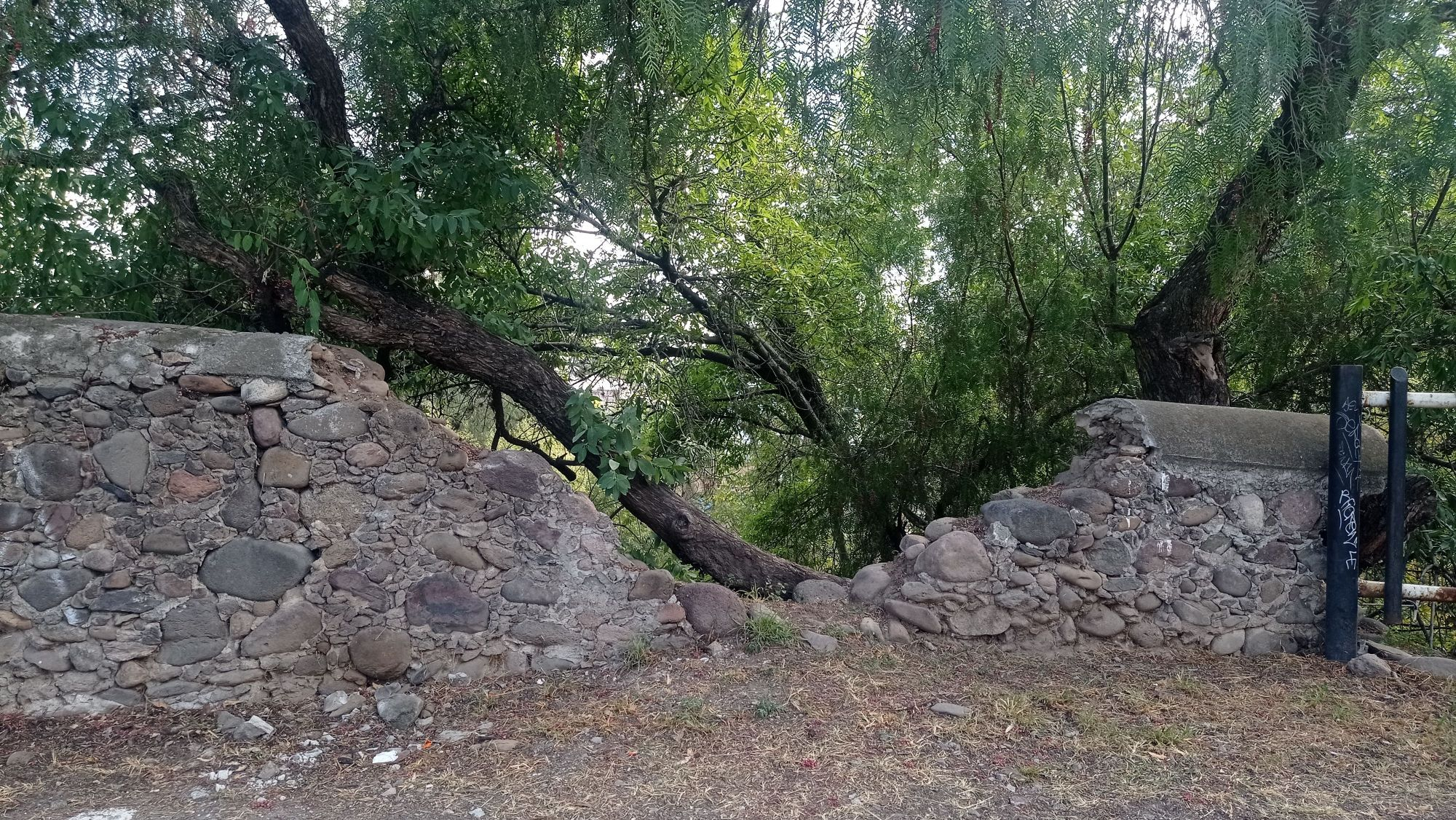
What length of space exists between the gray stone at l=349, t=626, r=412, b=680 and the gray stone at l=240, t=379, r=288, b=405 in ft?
3.53

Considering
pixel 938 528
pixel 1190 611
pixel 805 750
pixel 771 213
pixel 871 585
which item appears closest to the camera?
pixel 805 750

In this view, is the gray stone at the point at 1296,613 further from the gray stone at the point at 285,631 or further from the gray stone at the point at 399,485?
the gray stone at the point at 285,631

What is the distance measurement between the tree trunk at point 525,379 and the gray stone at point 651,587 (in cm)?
87

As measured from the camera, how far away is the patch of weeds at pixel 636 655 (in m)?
4.33

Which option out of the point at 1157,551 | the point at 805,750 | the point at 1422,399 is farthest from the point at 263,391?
the point at 1422,399

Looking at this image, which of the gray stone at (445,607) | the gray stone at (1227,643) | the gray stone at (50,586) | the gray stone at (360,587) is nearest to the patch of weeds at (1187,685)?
the gray stone at (1227,643)

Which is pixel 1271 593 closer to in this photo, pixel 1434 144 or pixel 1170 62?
pixel 1434 144

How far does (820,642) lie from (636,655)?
882 millimetres

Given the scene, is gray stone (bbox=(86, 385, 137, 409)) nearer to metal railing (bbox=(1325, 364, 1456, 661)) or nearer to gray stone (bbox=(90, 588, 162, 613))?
gray stone (bbox=(90, 588, 162, 613))

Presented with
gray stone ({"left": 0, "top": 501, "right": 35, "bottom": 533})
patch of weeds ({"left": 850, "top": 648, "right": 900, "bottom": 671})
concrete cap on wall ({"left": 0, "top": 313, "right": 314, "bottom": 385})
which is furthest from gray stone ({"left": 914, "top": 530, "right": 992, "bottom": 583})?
gray stone ({"left": 0, "top": 501, "right": 35, "bottom": 533})

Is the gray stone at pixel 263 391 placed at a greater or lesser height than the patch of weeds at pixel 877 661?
greater

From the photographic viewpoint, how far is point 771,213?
693 centimetres

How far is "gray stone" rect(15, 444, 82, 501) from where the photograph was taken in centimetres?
367

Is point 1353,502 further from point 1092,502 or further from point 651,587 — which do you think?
point 651,587
